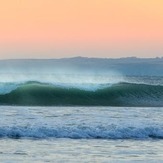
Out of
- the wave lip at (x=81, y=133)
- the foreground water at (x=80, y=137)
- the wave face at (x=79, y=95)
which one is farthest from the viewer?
the wave face at (x=79, y=95)

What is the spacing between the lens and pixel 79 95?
31.6m

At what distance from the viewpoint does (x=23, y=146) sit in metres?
14.1

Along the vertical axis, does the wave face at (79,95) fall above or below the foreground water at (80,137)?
above

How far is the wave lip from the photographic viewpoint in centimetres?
1591

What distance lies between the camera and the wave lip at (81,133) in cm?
1591

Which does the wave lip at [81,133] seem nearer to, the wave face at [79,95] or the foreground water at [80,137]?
the foreground water at [80,137]

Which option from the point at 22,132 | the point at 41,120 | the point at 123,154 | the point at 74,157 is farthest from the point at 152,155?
the point at 41,120

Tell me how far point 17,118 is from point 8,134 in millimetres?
3125

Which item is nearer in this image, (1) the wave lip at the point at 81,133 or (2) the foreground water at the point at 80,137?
(2) the foreground water at the point at 80,137

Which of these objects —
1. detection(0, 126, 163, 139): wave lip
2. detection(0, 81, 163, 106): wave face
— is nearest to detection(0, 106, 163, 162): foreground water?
detection(0, 126, 163, 139): wave lip

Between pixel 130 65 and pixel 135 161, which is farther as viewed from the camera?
pixel 130 65

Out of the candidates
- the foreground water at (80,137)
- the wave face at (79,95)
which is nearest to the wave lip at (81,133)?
the foreground water at (80,137)

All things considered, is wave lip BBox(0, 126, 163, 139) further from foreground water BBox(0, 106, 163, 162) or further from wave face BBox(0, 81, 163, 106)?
wave face BBox(0, 81, 163, 106)

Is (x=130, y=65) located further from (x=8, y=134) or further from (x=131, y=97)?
(x=8, y=134)
